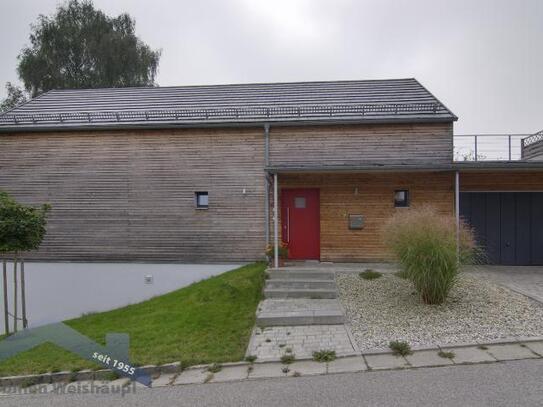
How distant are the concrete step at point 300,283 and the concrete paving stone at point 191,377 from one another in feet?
Result: 11.6

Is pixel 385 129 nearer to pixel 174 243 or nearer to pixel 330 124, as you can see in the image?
pixel 330 124

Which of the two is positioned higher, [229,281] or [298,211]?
[298,211]

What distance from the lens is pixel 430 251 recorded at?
256 inches

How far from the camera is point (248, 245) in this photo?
10.8m

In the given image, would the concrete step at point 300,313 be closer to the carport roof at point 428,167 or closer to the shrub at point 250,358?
the shrub at point 250,358

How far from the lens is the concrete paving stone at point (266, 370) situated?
15.5 feet

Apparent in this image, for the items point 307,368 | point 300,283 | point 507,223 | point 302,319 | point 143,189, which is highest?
point 143,189

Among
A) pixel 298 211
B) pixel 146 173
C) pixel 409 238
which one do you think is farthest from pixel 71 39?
pixel 409 238

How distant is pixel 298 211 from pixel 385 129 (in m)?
3.42

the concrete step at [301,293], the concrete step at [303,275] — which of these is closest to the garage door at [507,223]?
the concrete step at [303,275]

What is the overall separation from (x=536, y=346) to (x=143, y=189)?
32.6ft

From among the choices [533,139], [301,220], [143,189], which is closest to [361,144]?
[301,220]

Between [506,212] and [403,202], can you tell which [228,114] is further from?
[506,212]

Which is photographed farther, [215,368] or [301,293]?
[301,293]
